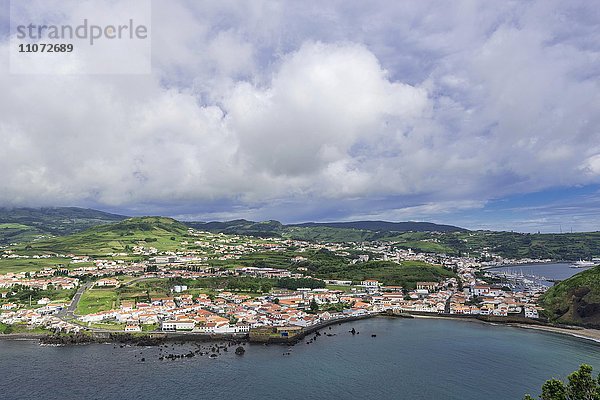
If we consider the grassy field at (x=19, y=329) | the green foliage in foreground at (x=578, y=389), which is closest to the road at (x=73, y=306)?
the grassy field at (x=19, y=329)

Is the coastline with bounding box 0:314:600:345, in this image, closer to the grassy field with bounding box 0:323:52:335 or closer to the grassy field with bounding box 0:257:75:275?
the grassy field with bounding box 0:323:52:335

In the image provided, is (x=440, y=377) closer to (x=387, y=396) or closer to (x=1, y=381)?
(x=387, y=396)

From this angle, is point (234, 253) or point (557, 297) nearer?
point (557, 297)

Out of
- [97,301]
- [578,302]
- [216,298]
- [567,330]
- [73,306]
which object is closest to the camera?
[567,330]

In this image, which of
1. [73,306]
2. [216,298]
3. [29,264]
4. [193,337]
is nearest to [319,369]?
[193,337]

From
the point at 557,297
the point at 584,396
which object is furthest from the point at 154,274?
Answer: the point at 584,396

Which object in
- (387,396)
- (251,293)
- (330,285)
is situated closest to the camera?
(387,396)

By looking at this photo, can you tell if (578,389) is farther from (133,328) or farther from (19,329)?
(19,329)

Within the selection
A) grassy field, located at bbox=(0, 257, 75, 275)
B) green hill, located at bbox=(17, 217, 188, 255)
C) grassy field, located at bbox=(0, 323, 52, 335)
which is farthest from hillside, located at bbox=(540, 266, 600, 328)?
green hill, located at bbox=(17, 217, 188, 255)
